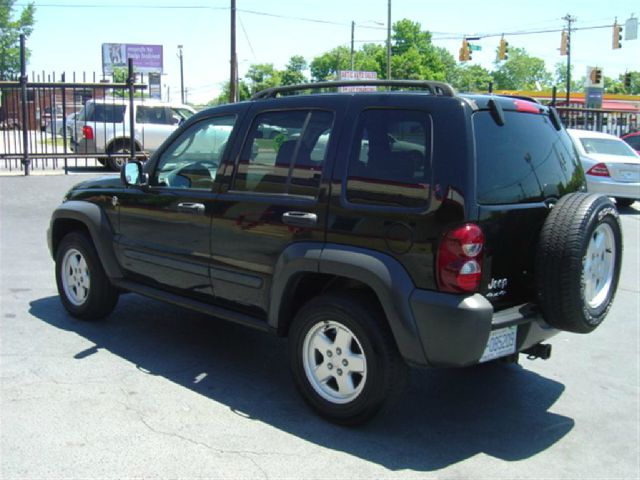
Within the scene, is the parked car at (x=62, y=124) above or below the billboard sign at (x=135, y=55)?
below

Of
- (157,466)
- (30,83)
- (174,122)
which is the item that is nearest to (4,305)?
(157,466)

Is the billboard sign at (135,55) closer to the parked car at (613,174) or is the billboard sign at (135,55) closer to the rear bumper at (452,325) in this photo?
the parked car at (613,174)

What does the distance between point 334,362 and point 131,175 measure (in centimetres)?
234

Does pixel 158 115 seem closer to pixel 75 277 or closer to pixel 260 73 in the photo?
pixel 75 277

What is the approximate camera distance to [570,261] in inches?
148

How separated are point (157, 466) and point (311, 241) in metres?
1.48

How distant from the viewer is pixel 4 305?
21.0 ft

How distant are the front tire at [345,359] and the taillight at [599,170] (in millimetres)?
11140

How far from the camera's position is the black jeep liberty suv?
361cm

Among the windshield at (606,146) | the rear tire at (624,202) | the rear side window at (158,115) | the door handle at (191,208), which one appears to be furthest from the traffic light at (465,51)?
the door handle at (191,208)

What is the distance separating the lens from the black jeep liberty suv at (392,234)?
3613 mm

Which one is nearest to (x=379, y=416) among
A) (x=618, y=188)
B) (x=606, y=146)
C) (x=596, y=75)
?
(x=618, y=188)

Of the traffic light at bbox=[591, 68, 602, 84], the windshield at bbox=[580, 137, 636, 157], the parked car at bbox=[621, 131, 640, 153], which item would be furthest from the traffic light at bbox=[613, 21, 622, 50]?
the windshield at bbox=[580, 137, 636, 157]

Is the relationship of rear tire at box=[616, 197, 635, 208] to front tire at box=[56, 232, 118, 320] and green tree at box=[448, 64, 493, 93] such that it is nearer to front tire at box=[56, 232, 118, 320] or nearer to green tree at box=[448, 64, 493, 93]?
front tire at box=[56, 232, 118, 320]
